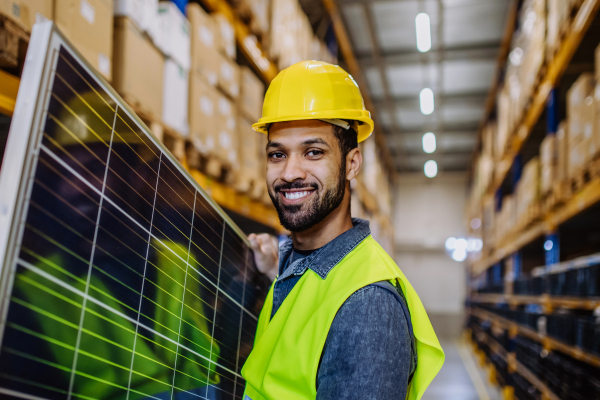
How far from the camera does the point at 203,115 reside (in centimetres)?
340

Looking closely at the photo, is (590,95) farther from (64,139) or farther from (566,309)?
(64,139)

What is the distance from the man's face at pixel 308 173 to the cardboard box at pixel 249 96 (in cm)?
275

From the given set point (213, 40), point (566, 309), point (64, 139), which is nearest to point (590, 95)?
point (566, 309)

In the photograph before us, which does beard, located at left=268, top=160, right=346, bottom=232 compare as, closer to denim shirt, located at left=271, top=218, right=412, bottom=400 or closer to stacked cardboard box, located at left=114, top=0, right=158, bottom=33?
denim shirt, located at left=271, top=218, right=412, bottom=400

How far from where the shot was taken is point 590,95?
3.46 m

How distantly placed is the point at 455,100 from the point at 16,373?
42.2 feet

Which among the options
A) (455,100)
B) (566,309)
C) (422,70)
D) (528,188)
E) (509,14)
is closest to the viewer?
(566,309)

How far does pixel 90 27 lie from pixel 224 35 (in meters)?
1.76

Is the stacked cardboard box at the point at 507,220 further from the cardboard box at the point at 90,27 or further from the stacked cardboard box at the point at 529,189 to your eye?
the cardboard box at the point at 90,27

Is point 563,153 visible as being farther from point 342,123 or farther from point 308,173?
point 308,173

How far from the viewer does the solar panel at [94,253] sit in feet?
2.42

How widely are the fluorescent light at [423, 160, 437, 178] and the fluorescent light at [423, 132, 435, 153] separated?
1361 mm

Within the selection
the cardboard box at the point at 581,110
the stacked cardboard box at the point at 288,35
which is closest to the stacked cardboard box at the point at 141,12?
the stacked cardboard box at the point at 288,35

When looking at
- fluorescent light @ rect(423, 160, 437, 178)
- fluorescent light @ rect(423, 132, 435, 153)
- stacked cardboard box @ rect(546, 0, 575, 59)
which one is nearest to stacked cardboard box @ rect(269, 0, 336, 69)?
stacked cardboard box @ rect(546, 0, 575, 59)
